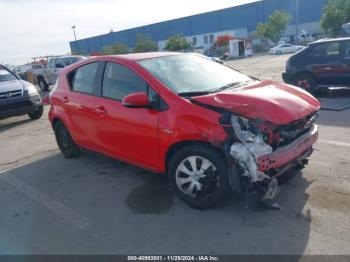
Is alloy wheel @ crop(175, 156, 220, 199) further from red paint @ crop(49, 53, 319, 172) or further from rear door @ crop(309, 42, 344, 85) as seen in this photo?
rear door @ crop(309, 42, 344, 85)

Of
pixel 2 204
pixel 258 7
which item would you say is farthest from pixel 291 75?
pixel 258 7

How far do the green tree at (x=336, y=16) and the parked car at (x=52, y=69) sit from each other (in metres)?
24.8

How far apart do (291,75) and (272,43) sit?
55.4m

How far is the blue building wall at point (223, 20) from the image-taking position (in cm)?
6638

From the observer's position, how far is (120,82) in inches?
181

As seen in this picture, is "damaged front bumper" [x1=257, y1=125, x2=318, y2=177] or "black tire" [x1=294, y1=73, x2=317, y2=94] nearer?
"damaged front bumper" [x1=257, y1=125, x2=318, y2=177]

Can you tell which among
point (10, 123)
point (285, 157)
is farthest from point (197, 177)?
point (10, 123)

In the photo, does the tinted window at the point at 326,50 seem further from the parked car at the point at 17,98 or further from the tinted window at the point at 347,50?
the parked car at the point at 17,98

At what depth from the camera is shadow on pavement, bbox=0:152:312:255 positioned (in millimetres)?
3275

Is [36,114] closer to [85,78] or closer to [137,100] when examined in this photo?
[85,78]

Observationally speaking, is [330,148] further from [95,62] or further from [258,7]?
[258,7]

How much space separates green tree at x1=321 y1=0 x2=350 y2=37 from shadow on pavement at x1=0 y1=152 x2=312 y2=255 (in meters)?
32.7

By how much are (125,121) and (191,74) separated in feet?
3.32

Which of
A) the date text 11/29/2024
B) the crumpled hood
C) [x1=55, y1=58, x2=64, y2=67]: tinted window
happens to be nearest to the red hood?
the date text 11/29/2024
